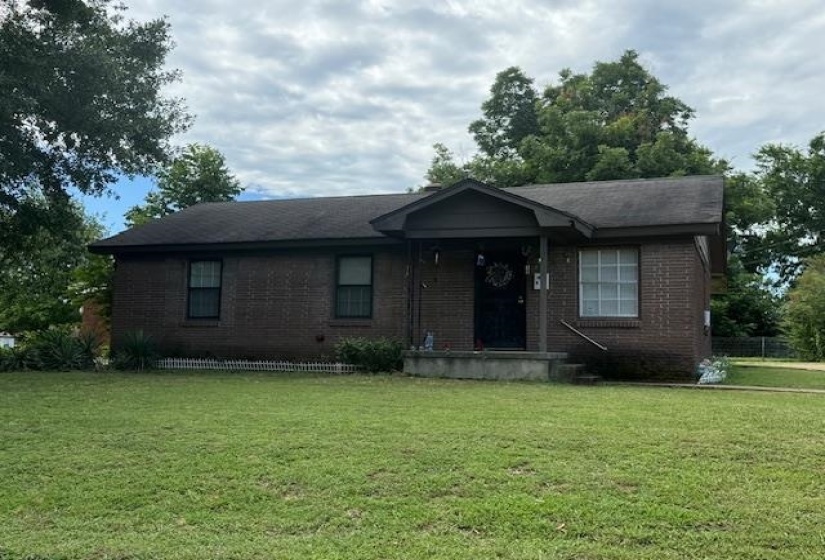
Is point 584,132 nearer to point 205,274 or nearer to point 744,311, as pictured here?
point 744,311

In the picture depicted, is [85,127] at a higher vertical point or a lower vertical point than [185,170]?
lower

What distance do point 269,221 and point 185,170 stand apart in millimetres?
18321

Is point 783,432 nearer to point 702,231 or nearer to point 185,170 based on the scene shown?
point 702,231

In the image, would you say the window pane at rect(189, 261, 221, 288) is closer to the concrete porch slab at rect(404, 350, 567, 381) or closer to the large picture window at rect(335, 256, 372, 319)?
the large picture window at rect(335, 256, 372, 319)

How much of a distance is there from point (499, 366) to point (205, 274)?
792cm

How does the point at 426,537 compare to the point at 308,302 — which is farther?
the point at 308,302

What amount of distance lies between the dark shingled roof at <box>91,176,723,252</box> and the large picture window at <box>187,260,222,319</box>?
0.69 metres

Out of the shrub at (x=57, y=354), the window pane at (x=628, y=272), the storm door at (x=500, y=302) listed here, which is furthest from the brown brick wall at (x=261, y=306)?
the window pane at (x=628, y=272)

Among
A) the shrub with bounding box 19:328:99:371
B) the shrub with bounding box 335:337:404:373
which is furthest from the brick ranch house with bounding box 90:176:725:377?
the shrub with bounding box 19:328:99:371

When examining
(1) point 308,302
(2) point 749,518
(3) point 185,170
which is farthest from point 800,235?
(2) point 749,518

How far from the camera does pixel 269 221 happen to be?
728 inches

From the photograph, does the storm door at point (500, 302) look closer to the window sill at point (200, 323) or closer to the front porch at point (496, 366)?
the front porch at point (496, 366)

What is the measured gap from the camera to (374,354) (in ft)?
48.3

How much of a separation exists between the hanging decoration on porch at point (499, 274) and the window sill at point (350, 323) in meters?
2.74
